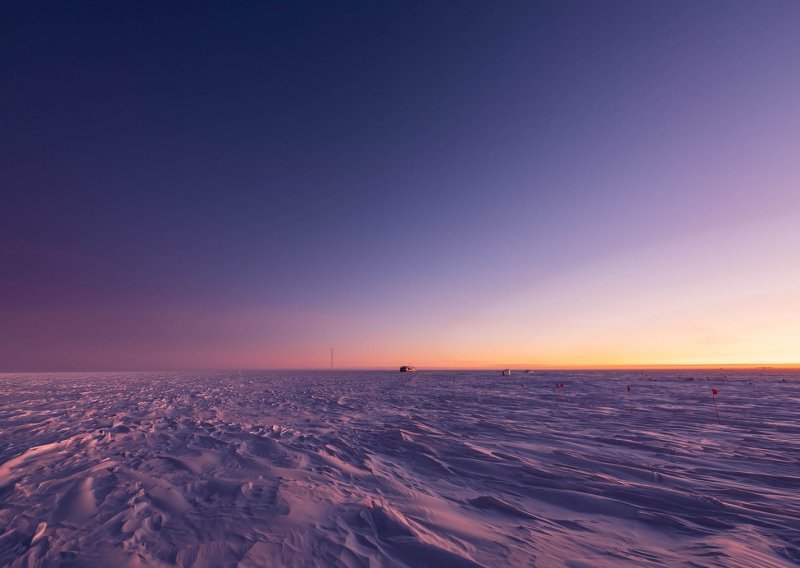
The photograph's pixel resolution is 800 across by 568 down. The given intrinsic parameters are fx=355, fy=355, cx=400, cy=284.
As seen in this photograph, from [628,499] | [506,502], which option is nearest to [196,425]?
[506,502]

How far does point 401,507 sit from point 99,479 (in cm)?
511

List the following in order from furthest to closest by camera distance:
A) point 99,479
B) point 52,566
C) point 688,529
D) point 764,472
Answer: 1. point 764,472
2. point 99,479
3. point 688,529
4. point 52,566

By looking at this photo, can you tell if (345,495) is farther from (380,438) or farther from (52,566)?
(380,438)

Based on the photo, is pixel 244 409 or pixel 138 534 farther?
pixel 244 409

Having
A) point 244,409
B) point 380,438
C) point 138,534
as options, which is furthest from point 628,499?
point 244,409

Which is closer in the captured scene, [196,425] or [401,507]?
[401,507]

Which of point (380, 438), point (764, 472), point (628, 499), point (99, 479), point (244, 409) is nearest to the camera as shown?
point (628, 499)

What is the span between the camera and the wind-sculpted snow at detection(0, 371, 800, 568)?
3.84 meters

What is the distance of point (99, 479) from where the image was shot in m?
5.93

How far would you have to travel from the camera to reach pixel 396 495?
5535 mm

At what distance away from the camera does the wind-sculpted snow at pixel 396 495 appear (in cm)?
384

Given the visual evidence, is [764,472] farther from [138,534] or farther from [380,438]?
[138,534]

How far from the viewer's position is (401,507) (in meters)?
5.04

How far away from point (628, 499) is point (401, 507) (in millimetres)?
3472
